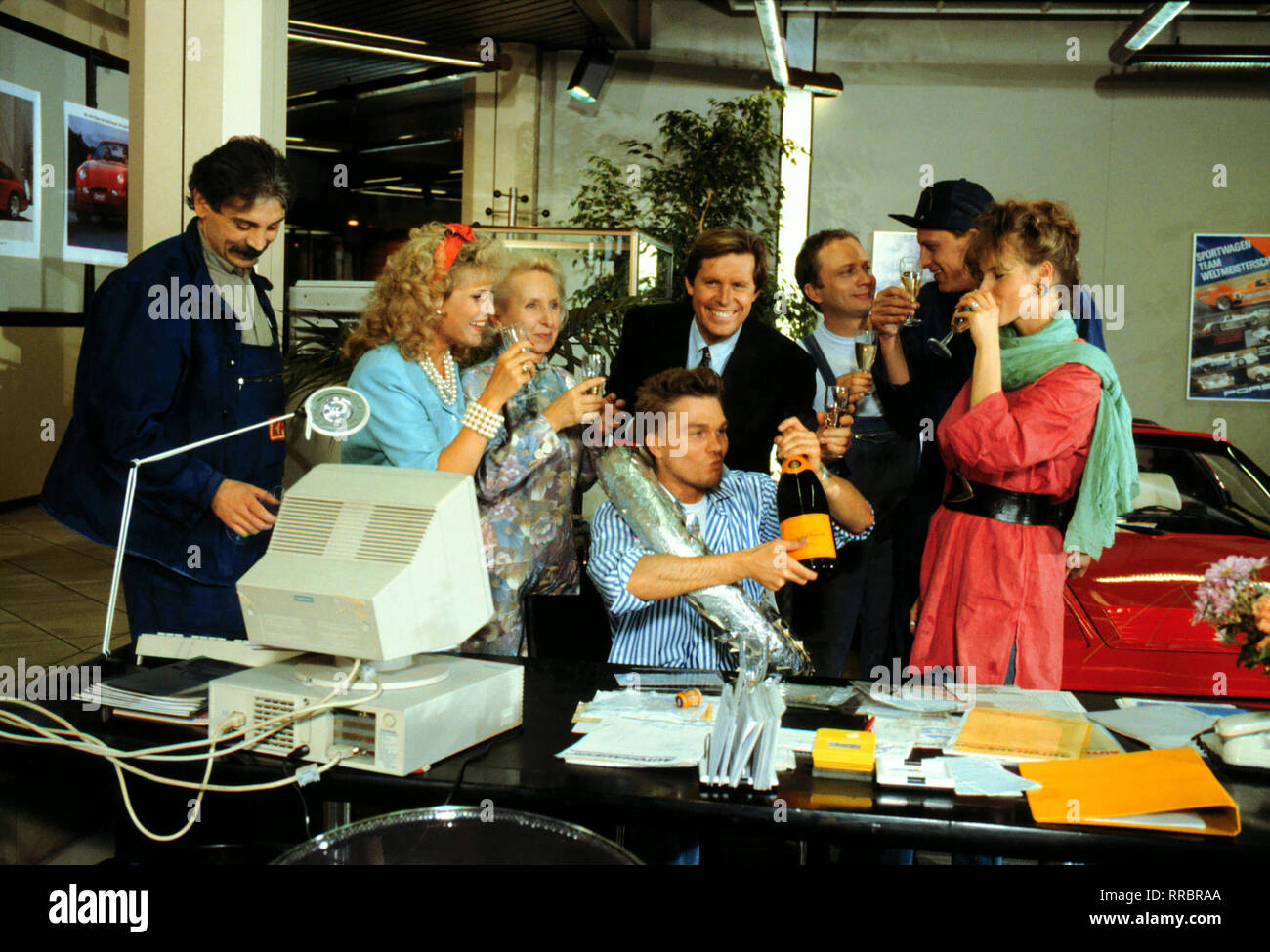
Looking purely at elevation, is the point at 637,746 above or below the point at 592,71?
below

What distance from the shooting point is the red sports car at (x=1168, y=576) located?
326 cm

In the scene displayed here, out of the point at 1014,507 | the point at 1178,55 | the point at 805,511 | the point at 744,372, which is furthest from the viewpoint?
the point at 1178,55

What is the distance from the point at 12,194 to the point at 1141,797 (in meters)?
7.53

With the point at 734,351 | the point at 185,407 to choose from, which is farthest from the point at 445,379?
the point at 734,351

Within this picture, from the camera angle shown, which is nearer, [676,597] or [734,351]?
[676,597]

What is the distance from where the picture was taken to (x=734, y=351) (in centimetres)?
285

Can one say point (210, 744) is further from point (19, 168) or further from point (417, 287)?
point (19, 168)

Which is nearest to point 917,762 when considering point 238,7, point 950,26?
point 238,7

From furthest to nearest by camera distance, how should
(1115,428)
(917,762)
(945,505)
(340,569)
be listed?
(945,505)
(1115,428)
(917,762)
(340,569)

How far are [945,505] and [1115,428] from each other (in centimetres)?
41

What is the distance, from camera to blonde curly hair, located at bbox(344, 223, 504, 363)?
244 cm

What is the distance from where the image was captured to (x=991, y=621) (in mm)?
2295

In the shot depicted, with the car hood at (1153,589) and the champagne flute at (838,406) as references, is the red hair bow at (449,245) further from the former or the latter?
the car hood at (1153,589)
